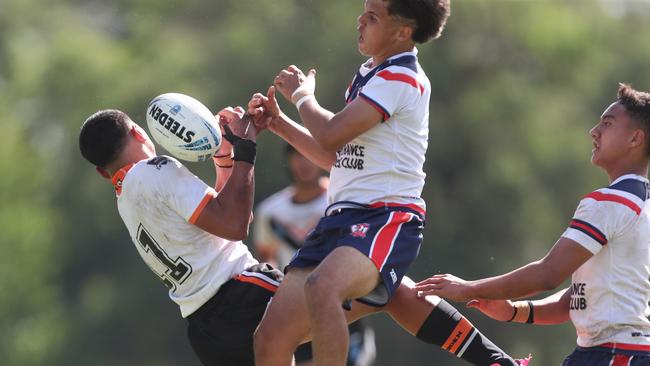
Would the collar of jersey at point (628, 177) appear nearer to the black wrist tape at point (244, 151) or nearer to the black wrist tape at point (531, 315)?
the black wrist tape at point (531, 315)

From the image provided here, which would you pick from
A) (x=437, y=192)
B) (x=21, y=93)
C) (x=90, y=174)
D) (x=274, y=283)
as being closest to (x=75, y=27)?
(x=21, y=93)

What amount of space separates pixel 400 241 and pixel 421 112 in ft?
2.17

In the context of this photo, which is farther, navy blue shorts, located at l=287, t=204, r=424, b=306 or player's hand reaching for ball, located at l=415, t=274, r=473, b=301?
player's hand reaching for ball, located at l=415, t=274, r=473, b=301

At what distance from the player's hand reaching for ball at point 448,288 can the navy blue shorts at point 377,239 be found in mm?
212

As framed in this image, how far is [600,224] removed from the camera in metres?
6.60

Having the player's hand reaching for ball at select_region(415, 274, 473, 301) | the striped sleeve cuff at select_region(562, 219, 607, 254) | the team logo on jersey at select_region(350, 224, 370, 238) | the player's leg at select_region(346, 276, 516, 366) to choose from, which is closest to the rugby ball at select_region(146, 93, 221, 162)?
the team logo on jersey at select_region(350, 224, 370, 238)

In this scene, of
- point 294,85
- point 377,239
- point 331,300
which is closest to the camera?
point 331,300

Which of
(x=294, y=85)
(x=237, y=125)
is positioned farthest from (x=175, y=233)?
(x=294, y=85)

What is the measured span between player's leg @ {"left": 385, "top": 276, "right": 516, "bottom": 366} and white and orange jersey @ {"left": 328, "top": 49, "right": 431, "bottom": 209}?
2.06 feet

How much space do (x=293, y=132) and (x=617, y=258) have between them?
1876 millimetres

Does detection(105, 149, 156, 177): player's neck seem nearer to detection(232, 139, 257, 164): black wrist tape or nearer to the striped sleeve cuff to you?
detection(232, 139, 257, 164): black wrist tape

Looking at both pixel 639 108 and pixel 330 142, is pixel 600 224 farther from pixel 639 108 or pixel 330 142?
pixel 330 142

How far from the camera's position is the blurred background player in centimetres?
1083

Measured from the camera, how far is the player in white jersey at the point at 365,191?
21.0 feet
